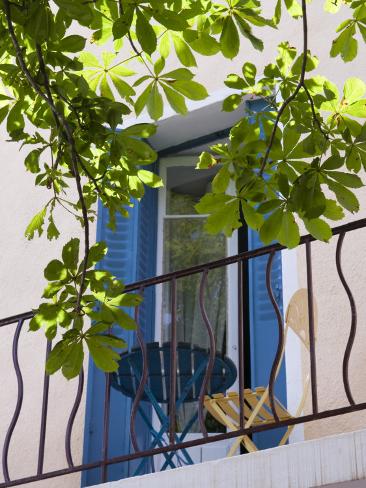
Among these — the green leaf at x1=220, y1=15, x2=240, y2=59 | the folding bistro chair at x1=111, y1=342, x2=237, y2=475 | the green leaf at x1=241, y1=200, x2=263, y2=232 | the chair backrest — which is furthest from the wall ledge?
the green leaf at x1=220, y1=15, x2=240, y2=59

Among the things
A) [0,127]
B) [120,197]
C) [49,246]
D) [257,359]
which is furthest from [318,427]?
[0,127]

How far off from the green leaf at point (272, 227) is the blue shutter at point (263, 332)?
2640mm

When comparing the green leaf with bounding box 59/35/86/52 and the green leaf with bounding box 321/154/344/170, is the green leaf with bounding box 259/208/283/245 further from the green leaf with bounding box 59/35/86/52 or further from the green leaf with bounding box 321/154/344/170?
the green leaf with bounding box 59/35/86/52

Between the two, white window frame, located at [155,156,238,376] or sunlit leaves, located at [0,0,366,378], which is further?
white window frame, located at [155,156,238,376]

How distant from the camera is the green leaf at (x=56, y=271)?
3.88 m

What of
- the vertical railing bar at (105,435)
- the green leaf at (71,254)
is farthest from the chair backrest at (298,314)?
the green leaf at (71,254)

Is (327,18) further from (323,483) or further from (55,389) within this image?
(323,483)

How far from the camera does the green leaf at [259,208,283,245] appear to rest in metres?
3.64

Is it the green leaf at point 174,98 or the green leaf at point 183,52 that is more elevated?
the green leaf at point 183,52

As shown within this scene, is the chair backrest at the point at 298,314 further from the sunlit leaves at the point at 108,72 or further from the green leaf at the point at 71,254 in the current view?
the green leaf at the point at 71,254

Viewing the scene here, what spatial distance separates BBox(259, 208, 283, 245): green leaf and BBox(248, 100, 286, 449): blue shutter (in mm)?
2640

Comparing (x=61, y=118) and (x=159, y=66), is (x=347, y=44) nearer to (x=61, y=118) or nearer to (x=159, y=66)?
(x=159, y=66)

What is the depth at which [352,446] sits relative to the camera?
4293mm

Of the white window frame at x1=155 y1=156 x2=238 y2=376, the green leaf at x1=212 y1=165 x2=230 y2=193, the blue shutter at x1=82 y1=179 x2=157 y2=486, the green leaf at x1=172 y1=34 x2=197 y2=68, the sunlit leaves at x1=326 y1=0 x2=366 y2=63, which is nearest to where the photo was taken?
the green leaf at x1=212 y1=165 x2=230 y2=193
